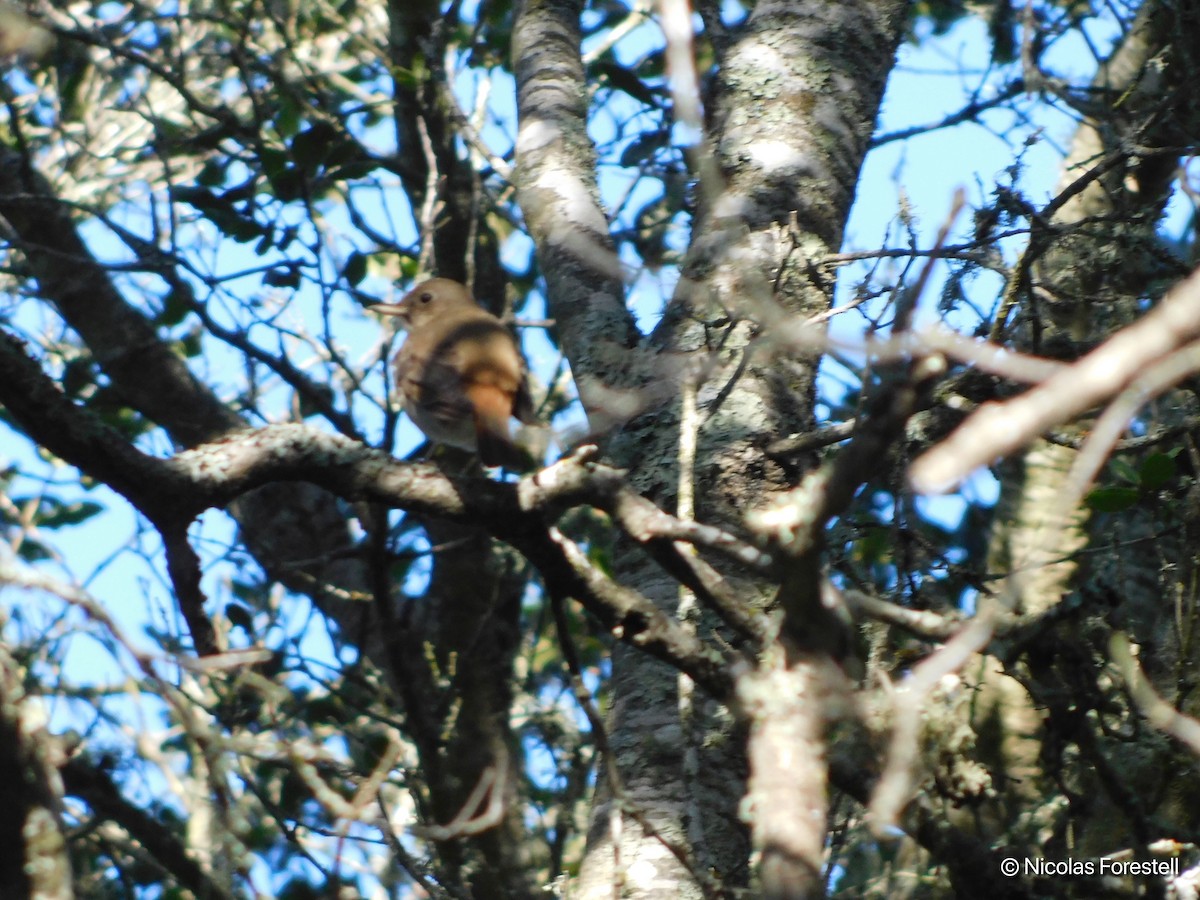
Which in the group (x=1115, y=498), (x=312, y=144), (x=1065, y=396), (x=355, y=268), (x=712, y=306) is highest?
(x=312, y=144)

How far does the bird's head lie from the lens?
5.49 m

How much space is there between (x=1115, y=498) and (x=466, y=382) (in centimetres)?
230

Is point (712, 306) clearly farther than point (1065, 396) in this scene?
Yes

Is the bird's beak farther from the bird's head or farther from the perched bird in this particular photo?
the perched bird

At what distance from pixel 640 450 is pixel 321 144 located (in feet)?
9.38

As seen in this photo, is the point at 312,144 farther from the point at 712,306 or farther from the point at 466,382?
the point at 712,306

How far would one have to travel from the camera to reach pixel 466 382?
189 inches

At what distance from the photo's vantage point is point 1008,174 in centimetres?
327

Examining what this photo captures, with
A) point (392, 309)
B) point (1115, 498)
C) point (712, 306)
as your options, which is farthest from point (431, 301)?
point (1115, 498)

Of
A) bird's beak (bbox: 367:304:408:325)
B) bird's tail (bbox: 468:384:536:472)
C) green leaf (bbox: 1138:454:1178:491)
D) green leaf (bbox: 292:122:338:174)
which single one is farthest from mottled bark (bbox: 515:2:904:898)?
bird's beak (bbox: 367:304:408:325)

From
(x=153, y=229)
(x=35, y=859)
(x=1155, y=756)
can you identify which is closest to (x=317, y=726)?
(x=153, y=229)

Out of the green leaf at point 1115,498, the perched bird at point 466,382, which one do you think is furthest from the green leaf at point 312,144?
the green leaf at point 1115,498

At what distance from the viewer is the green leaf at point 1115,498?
11.5 ft

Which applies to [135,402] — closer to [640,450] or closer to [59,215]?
[59,215]
